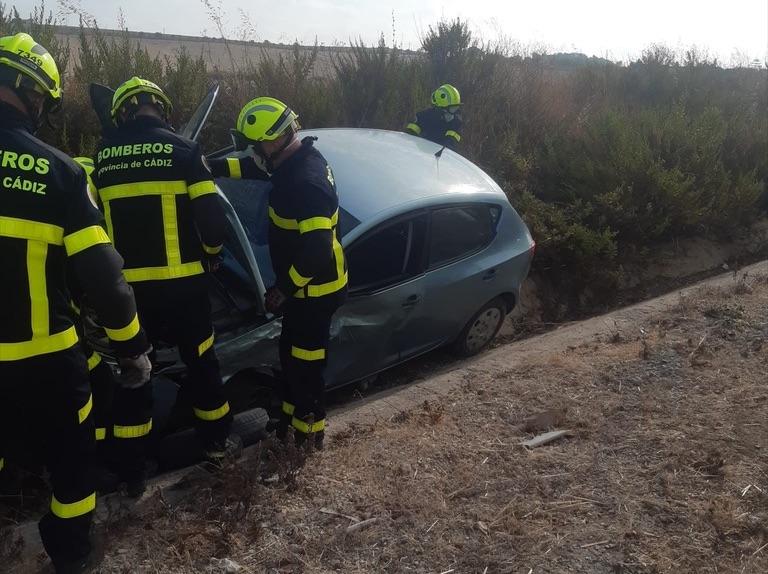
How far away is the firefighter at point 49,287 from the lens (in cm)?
224

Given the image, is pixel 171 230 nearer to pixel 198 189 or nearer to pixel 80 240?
pixel 198 189

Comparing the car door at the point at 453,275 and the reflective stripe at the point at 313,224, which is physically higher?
the reflective stripe at the point at 313,224

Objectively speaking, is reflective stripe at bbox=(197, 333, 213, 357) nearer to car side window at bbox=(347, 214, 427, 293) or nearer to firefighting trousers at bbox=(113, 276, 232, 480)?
firefighting trousers at bbox=(113, 276, 232, 480)

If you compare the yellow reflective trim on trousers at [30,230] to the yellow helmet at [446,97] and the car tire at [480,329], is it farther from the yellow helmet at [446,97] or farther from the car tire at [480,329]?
the yellow helmet at [446,97]

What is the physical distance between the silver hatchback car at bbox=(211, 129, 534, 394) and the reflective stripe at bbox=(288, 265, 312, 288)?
1.26 feet

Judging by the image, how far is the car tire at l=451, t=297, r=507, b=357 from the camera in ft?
17.5

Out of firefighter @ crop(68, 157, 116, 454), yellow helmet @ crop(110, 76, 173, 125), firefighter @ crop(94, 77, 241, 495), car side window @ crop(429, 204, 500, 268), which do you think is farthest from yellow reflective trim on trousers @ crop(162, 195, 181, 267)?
car side window @ crop(429, 204, 500, 268)

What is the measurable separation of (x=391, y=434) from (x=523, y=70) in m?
9.15

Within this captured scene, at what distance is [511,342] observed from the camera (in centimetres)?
632

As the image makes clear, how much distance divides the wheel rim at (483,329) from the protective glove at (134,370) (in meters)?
3.09

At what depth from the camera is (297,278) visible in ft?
11.3

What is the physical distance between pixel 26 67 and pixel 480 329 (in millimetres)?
3898

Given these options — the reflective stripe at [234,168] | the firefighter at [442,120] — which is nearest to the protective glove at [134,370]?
the reflective stripe at [234,168]

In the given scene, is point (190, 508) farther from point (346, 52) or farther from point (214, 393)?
point (346, 52)
